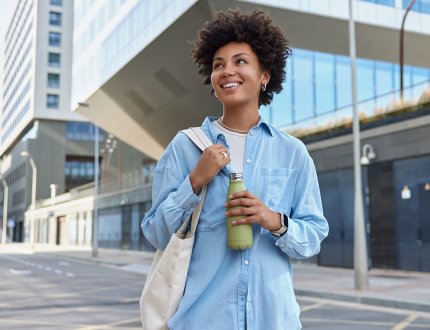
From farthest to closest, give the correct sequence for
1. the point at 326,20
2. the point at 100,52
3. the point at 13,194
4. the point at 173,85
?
1. the point at 13,194
2. the point at 100,52
3. the point at 173,85
4. the point at 326,20

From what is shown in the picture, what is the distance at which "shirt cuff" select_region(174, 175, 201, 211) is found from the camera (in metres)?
1.87

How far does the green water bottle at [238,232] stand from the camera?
5.93 ft

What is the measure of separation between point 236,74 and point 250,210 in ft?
1.77

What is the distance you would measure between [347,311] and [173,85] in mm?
24259

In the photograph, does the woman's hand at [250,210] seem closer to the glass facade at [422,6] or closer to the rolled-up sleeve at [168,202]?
the rolled-up sleeve at [168,202]

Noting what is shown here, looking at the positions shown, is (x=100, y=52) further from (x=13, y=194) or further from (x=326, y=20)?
(x=13, y=194)

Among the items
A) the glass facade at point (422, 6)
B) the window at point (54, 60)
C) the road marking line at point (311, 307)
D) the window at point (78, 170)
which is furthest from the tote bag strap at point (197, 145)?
the window at point (54, 60)

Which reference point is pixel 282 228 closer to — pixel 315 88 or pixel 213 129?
pixel 213 129

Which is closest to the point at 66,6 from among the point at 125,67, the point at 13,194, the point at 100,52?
the point at 13,194

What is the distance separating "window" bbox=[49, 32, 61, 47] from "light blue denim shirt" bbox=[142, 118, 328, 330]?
8308 centimetres

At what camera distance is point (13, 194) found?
93.2m

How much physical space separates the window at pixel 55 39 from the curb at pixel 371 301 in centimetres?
7421

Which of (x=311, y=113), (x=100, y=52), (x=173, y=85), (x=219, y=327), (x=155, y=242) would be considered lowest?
(x=219, y=327)

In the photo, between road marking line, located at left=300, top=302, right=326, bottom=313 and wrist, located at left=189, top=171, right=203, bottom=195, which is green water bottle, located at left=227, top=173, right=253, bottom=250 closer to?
wrist, located at left=189, top=171, right=203, bottom=195
